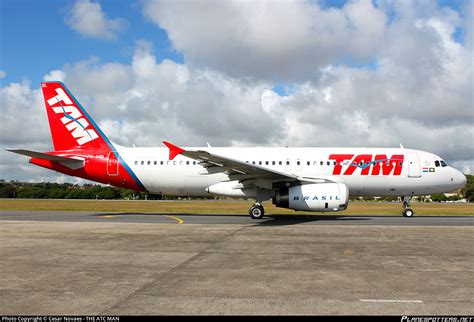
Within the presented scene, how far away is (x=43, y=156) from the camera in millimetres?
20297

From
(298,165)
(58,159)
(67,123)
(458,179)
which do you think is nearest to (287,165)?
(298,165)

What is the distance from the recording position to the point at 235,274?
6762mm

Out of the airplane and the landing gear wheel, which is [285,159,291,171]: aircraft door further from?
the landing gear wheel

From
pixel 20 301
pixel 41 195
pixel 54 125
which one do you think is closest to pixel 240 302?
pixel 20 301

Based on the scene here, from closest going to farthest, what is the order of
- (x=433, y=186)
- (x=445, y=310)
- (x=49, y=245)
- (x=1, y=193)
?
(x=445, y=310) → (x=49, y=245) → (x=433, y=186) → (x=1, y=193)

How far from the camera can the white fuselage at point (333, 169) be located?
19.7 meters

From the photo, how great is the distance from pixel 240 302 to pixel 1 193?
84.1 m

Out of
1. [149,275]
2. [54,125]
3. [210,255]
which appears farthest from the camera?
[54,125]

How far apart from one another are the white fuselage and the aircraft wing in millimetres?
1730

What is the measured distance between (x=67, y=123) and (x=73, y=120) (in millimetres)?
391

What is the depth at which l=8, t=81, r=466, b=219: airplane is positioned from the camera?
63.1ft

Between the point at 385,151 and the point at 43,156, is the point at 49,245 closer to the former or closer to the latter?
the point at 43,156

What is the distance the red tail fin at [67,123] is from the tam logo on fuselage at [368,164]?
43.5 feet

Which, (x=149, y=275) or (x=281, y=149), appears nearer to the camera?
(x=149, y=275)
